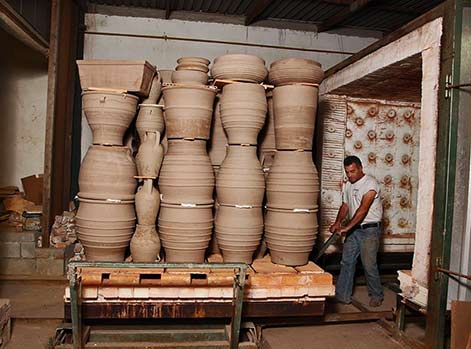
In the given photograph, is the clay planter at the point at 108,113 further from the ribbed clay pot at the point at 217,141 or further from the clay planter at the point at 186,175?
the ribbed clay pot at the point at 217,141

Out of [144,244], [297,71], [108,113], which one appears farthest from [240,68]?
[144,244]

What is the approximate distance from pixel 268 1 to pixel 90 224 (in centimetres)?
Result: 400

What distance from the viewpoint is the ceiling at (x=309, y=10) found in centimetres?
598

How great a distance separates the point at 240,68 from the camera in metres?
3.43

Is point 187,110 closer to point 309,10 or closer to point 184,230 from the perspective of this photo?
point 184,230

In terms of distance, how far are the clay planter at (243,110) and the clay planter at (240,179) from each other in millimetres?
101

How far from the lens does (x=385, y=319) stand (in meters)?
4.05

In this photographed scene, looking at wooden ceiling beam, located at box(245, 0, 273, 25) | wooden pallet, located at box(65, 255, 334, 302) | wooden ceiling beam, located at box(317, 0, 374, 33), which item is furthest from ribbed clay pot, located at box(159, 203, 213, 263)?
wooden ceiling beam, located at box(317, 0, 374, 33)

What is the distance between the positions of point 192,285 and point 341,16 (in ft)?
16.0

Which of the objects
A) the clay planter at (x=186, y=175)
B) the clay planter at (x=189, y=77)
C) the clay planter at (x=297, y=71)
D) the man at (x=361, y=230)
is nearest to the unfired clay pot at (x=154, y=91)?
the clay planter at (x=189, y=77)

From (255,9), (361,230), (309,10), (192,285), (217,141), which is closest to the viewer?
(192,285)

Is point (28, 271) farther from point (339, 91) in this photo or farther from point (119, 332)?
point (339, 91)

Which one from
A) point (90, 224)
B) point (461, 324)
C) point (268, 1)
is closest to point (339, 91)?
point (268, 1)

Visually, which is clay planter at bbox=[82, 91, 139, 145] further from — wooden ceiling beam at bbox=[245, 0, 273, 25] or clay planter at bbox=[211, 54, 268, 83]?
wooden ceiling beam at bbox=[245, 0, 273, 25]
